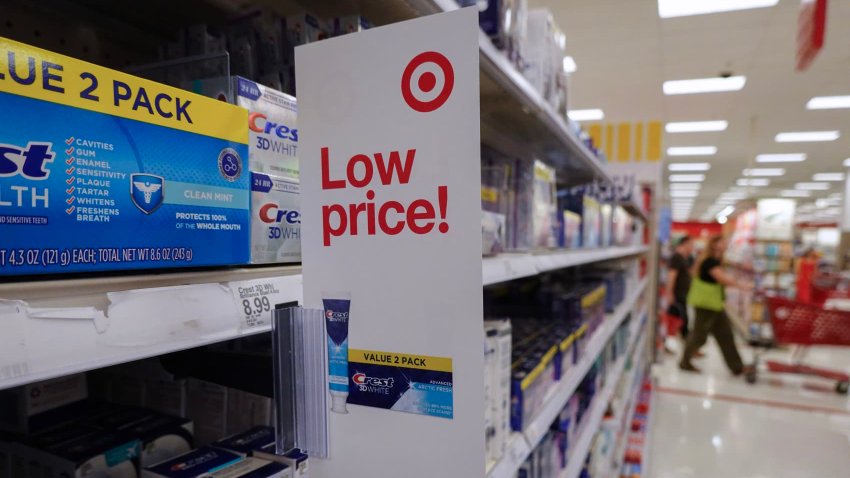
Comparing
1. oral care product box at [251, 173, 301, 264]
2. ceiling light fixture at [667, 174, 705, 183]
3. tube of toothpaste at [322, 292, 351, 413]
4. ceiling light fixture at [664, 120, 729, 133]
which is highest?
ceiling light fixture at [664, 120, 729, 133]

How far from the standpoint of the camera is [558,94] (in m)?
1.64

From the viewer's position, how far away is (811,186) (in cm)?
1587

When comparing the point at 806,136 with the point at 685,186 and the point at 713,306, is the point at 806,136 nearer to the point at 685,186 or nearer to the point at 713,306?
the point at 713,306

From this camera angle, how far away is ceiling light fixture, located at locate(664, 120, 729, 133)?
8405 mm

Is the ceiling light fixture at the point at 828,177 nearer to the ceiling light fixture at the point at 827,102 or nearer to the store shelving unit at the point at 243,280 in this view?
the ceiling light fixture at the point at 827,102

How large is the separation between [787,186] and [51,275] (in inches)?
777

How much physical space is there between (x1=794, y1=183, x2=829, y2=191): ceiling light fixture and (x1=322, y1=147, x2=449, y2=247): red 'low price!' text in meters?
19.0

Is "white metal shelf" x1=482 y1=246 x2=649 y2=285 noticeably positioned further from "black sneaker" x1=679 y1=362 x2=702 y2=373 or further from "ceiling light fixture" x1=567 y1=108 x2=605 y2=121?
"ceiling light fixture" x1=567 y1=108 x2=605 y2=121

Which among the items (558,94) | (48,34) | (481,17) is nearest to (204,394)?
(48,34)

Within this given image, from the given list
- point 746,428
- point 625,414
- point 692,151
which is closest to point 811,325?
point 746,428

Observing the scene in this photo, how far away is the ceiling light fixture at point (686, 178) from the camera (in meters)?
14.1

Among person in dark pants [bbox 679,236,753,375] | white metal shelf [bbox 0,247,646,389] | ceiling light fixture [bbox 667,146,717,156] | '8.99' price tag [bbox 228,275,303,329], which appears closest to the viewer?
white metal shelf [bbox 0,247,646,389]

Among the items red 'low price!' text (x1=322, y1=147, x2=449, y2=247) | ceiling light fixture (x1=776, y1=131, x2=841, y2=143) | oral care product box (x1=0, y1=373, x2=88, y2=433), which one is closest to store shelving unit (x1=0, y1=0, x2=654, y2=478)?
red 'low price!' text (x1=322, y1=147, x2=449, y2=247)

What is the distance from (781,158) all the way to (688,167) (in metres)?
1.95
